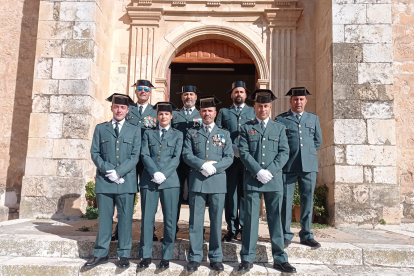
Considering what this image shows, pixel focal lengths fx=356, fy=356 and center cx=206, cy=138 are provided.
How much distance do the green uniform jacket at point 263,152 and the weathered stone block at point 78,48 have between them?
391 centimetres

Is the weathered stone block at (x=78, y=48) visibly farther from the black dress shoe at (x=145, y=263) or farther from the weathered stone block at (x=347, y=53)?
the weathered stone block at (x=347, y=53)

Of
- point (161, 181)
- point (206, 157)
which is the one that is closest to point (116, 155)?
point (161, 181)

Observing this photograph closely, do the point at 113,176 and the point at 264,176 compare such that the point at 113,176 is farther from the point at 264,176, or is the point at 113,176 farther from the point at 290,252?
the point at 290,252

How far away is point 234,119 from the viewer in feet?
14.3

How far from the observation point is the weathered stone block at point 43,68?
6.41 meters

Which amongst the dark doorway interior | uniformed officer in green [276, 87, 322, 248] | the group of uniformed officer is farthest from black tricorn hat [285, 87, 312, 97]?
the dark doorway interior

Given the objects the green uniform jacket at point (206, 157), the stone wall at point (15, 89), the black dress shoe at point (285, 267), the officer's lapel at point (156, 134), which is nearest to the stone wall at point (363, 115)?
the black dress shoe at point (285, 267)

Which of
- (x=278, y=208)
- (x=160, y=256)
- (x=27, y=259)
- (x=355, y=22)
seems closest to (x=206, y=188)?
(x=278, y=208)

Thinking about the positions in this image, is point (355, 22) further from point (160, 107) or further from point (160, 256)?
point (160, 256)

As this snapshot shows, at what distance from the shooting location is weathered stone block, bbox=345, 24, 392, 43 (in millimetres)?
6011

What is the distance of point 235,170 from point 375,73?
11.0 ft

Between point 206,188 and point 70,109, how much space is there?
148 inches

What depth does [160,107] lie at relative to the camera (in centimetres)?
386

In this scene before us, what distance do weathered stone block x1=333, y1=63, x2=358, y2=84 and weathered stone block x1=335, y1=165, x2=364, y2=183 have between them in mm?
1434
